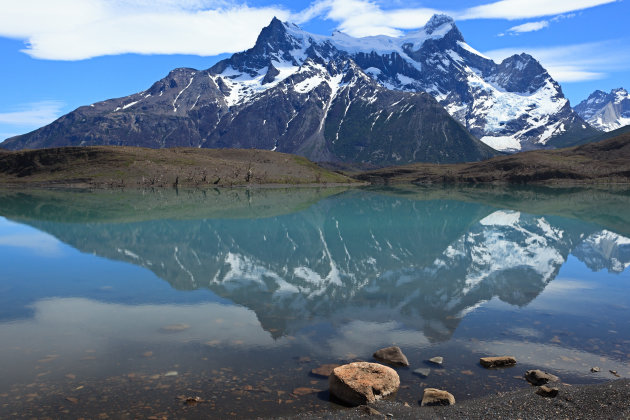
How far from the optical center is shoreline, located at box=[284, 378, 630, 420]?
15812mm

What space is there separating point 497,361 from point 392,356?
4.63 m

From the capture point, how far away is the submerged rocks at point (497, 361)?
20531 millimetres

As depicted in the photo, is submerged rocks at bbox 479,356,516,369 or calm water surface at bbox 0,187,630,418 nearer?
calm water surface at bbox 0,187,630,418

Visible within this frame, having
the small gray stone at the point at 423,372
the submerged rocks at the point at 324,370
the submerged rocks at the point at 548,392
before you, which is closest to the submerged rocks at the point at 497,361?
the small gray stone at the point at 423,372

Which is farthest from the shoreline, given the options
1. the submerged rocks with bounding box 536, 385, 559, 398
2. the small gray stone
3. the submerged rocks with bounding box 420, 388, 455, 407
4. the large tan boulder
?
the small gray stone

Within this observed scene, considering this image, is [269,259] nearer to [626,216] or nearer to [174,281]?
[174,281]

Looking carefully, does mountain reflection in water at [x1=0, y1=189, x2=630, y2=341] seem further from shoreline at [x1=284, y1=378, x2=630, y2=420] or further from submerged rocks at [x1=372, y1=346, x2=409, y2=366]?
shoreline at [x1=284, y1=378, x2=630, y2=420]

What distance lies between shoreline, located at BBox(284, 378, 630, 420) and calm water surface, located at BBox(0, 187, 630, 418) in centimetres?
113

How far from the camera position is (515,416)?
15.7 m

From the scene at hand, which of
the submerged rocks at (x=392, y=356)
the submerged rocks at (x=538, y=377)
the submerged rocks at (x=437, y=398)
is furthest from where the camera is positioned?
the submerged rocks at (x=392, y=356)

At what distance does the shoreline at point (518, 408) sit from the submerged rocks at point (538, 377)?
1.29 m

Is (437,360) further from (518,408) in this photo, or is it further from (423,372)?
(518,408)

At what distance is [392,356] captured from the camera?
21.2 meters

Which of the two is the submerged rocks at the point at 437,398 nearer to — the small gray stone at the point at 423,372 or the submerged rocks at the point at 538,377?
the small gray stone at the point at 423,372
